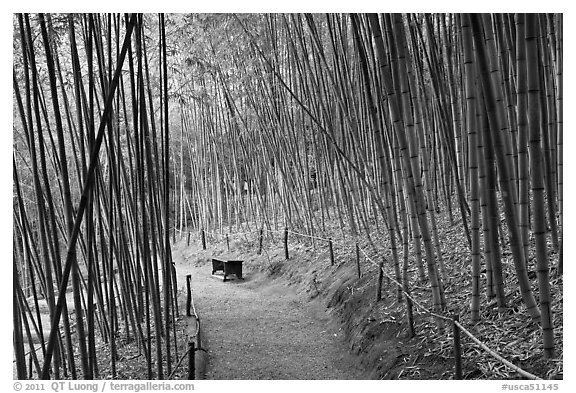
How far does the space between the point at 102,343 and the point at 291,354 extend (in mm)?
1302

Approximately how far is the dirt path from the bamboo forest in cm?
2

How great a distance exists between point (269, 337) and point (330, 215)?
11.4 ft

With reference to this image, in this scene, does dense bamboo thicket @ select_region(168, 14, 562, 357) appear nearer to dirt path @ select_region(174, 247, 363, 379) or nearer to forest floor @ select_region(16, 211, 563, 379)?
forest floor @ select_region(16, 211, 563, 379)

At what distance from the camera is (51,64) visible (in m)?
2.01

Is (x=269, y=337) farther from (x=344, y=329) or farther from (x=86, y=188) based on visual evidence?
(x=86, y=188)

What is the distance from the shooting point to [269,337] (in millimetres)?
3994

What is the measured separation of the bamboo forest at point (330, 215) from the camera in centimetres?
215

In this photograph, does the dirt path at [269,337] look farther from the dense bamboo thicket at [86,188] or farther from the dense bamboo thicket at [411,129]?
the dense bamboo thicket at [411,129]

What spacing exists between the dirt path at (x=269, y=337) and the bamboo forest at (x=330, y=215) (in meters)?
0.02

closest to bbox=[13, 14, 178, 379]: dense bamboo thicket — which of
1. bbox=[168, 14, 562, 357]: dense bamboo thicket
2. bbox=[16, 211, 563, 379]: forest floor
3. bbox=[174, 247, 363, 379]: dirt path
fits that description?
bbox=[16, 211, 563, 379]: forest floor

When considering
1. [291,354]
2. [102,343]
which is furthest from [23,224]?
[291,354]

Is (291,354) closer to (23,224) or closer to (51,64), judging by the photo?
(23,224)

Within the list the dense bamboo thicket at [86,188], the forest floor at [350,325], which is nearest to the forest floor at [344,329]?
the forest floor at [350,325]

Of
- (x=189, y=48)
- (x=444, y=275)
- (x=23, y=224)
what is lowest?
(x=444, y=275)
